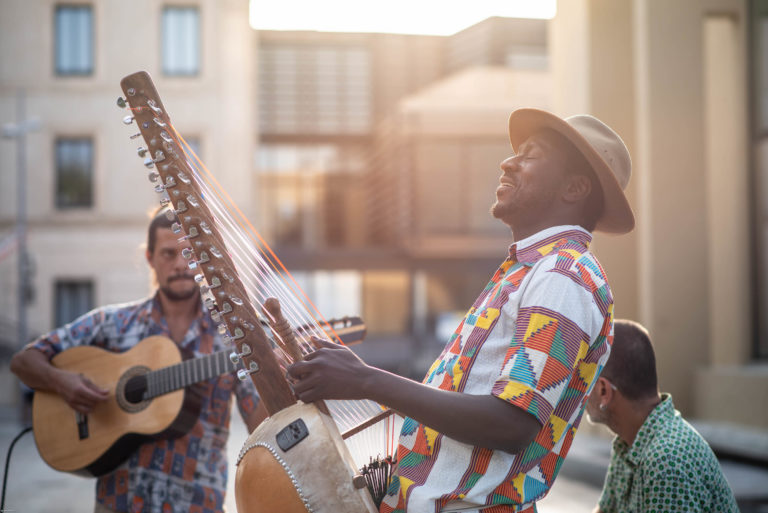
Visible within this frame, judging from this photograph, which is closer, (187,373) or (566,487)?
(187,373)

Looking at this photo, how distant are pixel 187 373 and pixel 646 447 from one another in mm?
1539

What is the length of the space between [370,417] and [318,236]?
26404 mm

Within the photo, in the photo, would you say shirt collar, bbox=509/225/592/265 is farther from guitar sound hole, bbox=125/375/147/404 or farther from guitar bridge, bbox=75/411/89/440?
guitar bridge, bbox=75/411/89/440

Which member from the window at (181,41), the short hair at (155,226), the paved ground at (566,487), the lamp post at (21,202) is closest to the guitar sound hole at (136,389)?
the short hair at (155,226)

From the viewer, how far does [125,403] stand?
119 inches

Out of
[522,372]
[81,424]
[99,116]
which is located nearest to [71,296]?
[99,116]

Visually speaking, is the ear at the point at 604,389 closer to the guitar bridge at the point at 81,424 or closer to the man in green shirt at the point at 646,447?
the man in green shirt at the point at 646,447

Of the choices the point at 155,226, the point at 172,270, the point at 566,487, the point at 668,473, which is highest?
the point at 155,226

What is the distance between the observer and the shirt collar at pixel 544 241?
6.14ft

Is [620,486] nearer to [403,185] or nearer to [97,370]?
[97,370]

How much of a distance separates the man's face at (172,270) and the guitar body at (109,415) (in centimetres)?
18

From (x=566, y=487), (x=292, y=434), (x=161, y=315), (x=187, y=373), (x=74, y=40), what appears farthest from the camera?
(x=74, y=40)

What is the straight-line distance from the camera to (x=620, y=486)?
2584mm

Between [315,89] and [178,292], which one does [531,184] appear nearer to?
[178,292]
